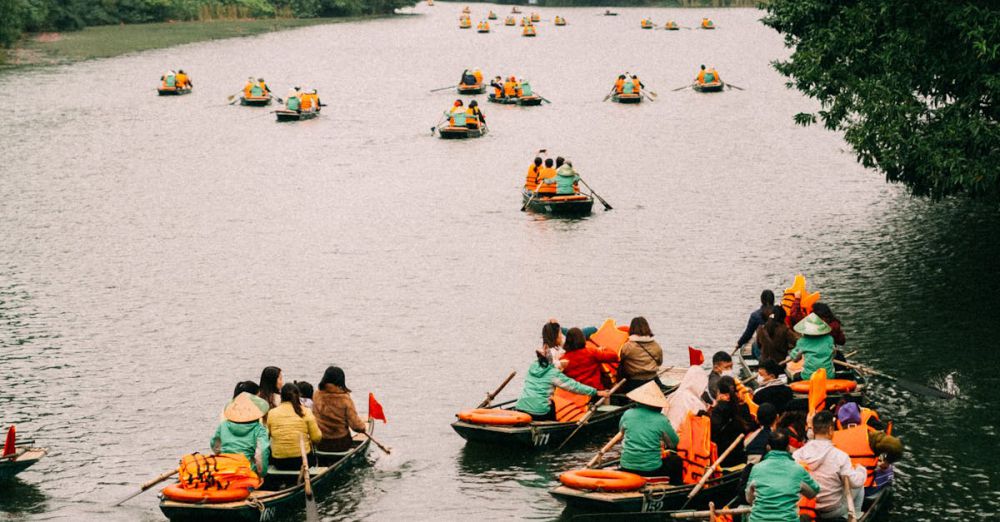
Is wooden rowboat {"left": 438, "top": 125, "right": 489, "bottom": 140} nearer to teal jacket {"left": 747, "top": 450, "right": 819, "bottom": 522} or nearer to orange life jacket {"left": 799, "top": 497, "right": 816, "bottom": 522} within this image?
orange life jacket {"left": 799, "top": 497, "right": 816, "bottom": 522}

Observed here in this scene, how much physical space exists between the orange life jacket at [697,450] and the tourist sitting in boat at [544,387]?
3.06m

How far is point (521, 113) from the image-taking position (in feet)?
212

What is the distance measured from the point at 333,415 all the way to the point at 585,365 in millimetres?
4459

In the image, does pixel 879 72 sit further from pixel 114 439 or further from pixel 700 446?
pixel 114 439

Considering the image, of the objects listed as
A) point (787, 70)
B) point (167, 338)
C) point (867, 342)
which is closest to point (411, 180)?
point (787, 70)

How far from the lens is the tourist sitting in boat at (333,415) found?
1909 centimetres

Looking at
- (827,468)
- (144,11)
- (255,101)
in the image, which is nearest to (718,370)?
(827,468)

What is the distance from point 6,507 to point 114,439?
3.12 metres

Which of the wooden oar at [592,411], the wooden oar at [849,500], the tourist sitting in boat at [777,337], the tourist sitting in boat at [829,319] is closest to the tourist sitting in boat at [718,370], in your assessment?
the wooden oar at [592,411]

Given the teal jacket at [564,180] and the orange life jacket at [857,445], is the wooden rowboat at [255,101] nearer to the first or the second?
the teal jacket at [564,180]

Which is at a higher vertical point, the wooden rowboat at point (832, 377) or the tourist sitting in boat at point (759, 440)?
the tourist sitting in boat at point (759, 440)

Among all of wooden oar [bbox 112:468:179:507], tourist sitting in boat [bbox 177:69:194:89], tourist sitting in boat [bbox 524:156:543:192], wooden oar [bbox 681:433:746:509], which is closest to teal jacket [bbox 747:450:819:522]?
wooden oar [bbox 681:433:746:509]

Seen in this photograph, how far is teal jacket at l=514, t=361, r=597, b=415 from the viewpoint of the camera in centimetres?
2031

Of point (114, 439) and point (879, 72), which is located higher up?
point (879, 72)
